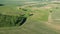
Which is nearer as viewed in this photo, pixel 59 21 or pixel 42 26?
pixel 42 26

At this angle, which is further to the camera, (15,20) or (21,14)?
(21,14)

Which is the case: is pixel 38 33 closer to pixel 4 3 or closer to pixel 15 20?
pixel 15 20

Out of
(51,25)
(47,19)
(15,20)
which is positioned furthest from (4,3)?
(51,25)

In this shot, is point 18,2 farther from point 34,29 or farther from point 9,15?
point 34,29

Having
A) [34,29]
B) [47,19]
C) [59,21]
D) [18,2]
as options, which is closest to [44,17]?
[47,19]

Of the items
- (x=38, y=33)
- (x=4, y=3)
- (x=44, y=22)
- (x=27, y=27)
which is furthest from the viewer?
(x=4, y=3)

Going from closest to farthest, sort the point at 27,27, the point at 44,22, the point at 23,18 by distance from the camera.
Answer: the point at 27,27
the point at 44,22
the point at 23,18

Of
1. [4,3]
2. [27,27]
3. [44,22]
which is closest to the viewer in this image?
[27,27]

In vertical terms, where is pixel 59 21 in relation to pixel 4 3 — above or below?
below

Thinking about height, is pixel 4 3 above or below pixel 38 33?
above
